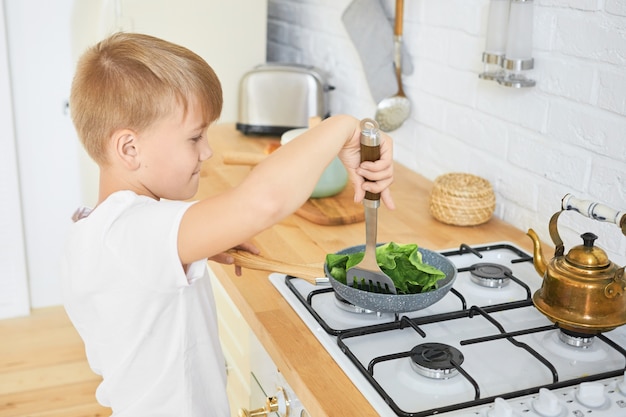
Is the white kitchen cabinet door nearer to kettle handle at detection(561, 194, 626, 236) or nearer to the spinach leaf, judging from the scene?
the spinach leaf

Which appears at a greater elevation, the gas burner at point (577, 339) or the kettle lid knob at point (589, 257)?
the kettle lid knob at point (589, 257)

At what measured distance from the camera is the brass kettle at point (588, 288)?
1039mm

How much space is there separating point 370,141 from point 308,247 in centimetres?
47

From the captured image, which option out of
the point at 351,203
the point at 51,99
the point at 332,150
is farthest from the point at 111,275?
the point at 51,99

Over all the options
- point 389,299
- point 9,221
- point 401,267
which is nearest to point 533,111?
point 401,267

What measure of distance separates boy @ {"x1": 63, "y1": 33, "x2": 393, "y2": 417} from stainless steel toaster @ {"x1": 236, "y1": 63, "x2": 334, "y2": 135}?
3.71 feet

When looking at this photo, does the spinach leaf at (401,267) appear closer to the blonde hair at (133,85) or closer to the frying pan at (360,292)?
the frying pan at (360,292)

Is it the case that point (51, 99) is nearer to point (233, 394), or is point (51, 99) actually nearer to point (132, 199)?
point (233, 394)

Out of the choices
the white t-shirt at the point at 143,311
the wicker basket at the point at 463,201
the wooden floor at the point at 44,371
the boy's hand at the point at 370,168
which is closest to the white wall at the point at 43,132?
the wooden floor at the point at 44,371

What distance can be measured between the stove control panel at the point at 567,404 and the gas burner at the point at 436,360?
0.08 meters

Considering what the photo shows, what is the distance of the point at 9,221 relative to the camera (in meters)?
2.74

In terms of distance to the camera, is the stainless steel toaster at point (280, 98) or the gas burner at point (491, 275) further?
the stainless steel toaster at point (280, 98)

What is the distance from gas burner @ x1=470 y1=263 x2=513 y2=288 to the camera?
1.30 m

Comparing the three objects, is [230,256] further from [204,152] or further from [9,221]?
[9,221]
